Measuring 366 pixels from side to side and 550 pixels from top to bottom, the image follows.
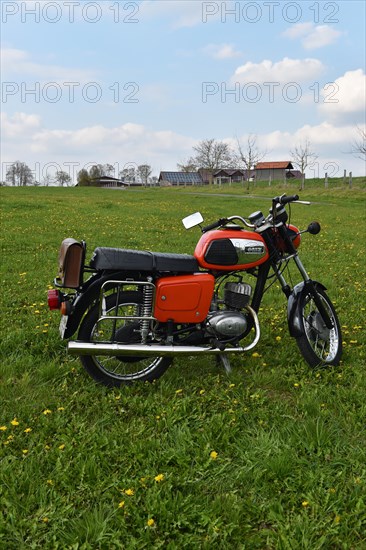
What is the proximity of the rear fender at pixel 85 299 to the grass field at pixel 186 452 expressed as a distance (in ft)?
1.92

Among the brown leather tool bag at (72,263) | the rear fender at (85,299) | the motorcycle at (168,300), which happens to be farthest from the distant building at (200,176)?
the brown leather tool bag at (72,263)

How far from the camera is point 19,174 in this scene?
91.4m

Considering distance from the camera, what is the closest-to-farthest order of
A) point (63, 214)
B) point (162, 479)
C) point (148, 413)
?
point (162, 479) < point (148, 413) < point (63, 214)

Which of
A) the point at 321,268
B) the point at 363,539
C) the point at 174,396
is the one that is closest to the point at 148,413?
the point at 174,396

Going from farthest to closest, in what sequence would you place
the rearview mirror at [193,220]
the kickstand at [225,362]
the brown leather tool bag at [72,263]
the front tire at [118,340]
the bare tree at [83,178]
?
the bare tree at [83,178]
the kickstand at [225,362]
the rearview mirror at [193,220]
the front tire at [118,340]
the brown leather tool bag at [72,263]

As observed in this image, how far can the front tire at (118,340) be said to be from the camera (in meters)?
3.72

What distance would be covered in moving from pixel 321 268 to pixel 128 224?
318 inches

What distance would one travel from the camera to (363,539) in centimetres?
237

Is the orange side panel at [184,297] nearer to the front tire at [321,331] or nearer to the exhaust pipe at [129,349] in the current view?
the exhaust pipe at [129,349]

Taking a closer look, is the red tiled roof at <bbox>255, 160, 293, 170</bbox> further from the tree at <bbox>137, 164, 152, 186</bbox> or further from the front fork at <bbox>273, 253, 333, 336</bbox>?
the front fork at <bbox>273, 253, 333, 336</bbox>

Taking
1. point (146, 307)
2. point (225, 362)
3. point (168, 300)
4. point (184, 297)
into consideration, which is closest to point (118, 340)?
point (146, 307)

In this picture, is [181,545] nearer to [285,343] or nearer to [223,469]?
[223,469]

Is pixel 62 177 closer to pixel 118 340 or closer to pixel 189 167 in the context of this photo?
pixel 189 167

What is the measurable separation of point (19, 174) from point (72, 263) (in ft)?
313
